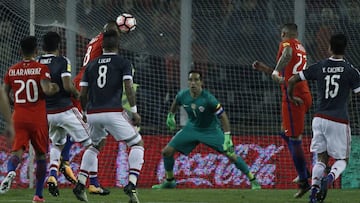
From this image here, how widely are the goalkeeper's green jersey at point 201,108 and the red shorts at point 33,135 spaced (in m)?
4.29

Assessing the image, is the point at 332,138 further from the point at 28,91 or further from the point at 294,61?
the point at 28,91

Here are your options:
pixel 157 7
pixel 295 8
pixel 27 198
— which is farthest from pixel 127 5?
pixel 27 198

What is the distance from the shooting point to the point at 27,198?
563 inches

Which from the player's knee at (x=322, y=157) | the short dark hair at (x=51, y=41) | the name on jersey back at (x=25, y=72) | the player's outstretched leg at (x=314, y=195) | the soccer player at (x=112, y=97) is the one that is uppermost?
the short dark hair at (x=51, y=41)

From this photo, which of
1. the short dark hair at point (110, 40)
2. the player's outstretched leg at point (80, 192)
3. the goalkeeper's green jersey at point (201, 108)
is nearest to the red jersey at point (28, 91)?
the short dark hair at point (110, 40)

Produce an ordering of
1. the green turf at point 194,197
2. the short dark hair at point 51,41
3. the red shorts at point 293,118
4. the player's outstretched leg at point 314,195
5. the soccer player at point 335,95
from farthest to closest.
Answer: the red shorts at point 293,118
the short dark hair at point 51,41
the green turf at point 194,197
the soccer player at point 335,95
the player's outstretched leg at point 314,195

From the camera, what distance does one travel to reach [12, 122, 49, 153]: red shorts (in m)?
13.2

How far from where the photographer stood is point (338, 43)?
1291cm

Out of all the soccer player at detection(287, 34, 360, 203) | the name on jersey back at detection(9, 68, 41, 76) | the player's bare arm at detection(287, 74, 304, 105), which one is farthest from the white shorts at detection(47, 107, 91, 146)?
the soccer player at detection(287, 34, 360, 203)

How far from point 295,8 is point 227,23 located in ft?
4.31

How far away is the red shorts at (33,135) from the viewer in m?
13.2

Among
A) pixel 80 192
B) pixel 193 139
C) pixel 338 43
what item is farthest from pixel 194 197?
pixel 338 43

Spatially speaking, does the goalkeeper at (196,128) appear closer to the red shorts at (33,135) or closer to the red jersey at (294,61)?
the red jersey at (294,61)

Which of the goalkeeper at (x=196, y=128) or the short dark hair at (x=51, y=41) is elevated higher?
the short dark hair at (x=51, y=41)
